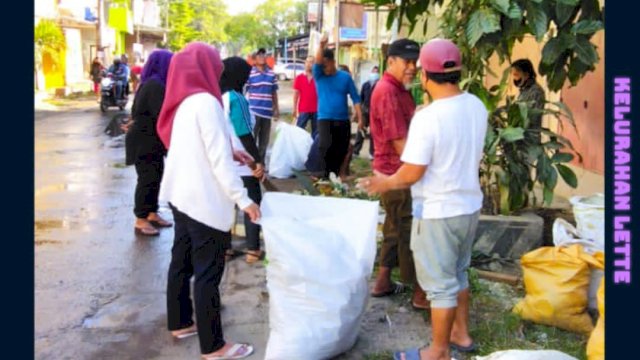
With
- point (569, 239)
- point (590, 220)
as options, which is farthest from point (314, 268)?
point (590, 220)

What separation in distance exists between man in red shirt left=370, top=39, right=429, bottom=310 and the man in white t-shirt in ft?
2.11

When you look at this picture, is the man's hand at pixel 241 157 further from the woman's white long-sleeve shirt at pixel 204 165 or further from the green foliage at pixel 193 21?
the green foliage at pixel 193 21

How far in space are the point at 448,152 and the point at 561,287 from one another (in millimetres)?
1194

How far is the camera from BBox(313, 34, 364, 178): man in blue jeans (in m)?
7.07

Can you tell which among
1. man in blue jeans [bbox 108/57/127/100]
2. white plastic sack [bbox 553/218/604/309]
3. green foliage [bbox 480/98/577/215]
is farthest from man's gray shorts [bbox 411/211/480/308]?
man in blue jeans [bbox 108/57/127/100]

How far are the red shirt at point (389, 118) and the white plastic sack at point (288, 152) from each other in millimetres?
4214

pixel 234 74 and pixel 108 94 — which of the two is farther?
Result: pixel 108 94

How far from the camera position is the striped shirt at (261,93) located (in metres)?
8.27

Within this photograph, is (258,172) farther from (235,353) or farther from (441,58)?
(441,58)

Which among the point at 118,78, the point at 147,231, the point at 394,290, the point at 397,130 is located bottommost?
the point at 394,290

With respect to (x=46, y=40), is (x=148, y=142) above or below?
below

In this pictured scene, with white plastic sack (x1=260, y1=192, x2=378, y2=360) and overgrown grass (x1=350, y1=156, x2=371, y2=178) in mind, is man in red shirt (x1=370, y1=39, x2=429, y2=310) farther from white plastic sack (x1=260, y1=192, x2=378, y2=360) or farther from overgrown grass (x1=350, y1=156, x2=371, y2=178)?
overgrown grass (x1=350, y1=156, x2=371, y2=178)

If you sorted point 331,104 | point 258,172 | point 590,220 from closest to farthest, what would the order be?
point 258,172, point 590,220, point 331,104

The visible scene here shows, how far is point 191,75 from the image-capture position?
3240 millimetres
